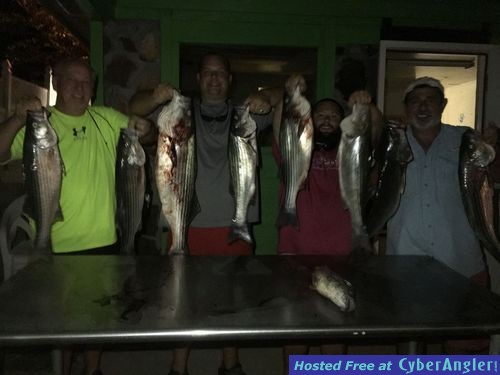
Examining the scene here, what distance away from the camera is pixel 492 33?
5945 millimetres

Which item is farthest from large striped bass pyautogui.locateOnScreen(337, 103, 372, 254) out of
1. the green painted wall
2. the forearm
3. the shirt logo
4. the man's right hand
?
the green painted wall

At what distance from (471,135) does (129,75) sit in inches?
145

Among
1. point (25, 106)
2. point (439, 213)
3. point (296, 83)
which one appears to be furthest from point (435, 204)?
point (25, 106)

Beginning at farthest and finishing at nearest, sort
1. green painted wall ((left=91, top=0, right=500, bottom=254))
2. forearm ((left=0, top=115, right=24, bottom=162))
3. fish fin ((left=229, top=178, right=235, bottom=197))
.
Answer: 1. green painted wall ((left=91, top=0, right=500, bottom=254))
2. fish fin ((left=229, top=178, right=235, bottom=197))
3. forearm ((left=0, top=115, right=24, bottom=162))

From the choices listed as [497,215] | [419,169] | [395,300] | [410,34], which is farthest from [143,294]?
[410,34]

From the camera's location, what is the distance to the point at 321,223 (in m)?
3.74

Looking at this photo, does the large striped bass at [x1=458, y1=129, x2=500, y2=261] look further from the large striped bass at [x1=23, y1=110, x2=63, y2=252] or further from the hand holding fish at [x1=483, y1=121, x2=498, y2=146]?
the large striped bass at [x1=23, y1=110, x2=63, y2=252]

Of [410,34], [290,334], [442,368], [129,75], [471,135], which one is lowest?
[442,368]

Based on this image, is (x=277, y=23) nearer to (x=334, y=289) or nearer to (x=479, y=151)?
(x=479, y=151)

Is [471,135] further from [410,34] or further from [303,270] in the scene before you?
[410,34]

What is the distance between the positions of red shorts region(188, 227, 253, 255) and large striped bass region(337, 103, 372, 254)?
849mm

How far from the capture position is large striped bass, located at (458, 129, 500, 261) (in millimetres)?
3289

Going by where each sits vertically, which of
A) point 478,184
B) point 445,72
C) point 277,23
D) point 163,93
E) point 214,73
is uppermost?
point 277,23

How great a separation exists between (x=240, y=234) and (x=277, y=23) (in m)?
3.22
